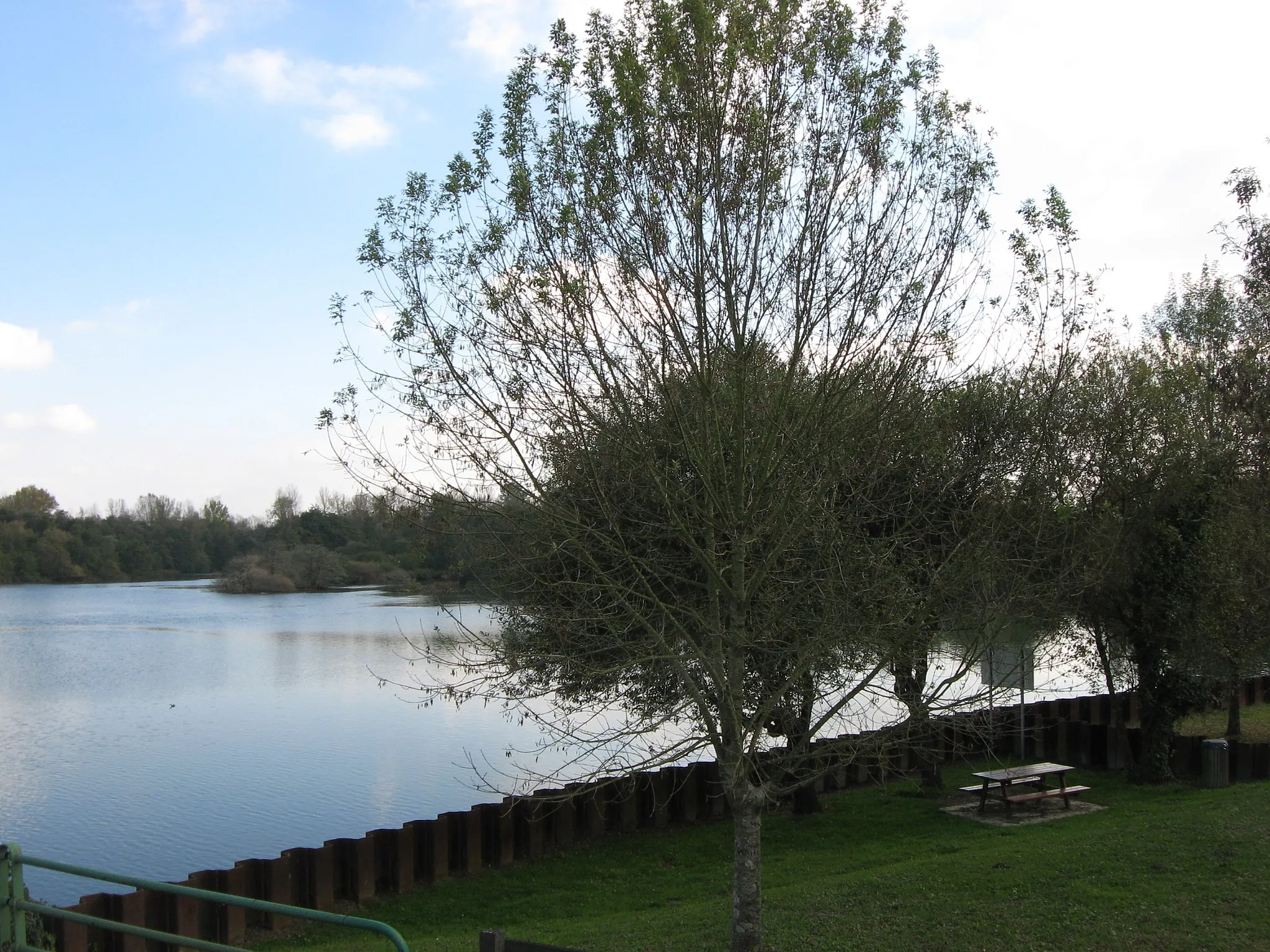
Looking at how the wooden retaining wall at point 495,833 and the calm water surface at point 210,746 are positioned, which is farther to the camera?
the calm water surface at point 210,746

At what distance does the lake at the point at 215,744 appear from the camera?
48.6ft

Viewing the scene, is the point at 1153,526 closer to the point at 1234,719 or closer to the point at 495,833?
the point at 1234,719

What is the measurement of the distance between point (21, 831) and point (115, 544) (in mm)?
57288

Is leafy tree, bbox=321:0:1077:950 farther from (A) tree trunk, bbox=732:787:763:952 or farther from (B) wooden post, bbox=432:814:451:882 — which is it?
(B) wooden post, bbox=432:814:451:882

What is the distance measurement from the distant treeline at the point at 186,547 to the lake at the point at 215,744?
14.6 ft

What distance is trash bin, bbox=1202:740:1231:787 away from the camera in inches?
571

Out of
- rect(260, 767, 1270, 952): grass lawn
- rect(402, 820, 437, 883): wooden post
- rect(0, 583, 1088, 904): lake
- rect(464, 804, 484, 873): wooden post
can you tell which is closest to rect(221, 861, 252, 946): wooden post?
rect(260, 767, 1270, 952): grass lawn

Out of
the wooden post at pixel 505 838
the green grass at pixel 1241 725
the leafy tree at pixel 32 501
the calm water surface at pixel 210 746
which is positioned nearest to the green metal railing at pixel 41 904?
the calm water surface at pixel 210 746

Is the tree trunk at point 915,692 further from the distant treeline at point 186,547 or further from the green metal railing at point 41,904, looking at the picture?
the distant treeline at point 186,547

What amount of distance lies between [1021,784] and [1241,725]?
9.70 metres

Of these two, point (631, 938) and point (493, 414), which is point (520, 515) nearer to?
point (493, 414)

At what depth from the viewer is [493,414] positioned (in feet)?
25.9

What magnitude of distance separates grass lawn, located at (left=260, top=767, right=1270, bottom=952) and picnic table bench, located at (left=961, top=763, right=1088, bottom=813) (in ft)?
1.82

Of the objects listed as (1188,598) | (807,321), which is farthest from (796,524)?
(1188,598)
